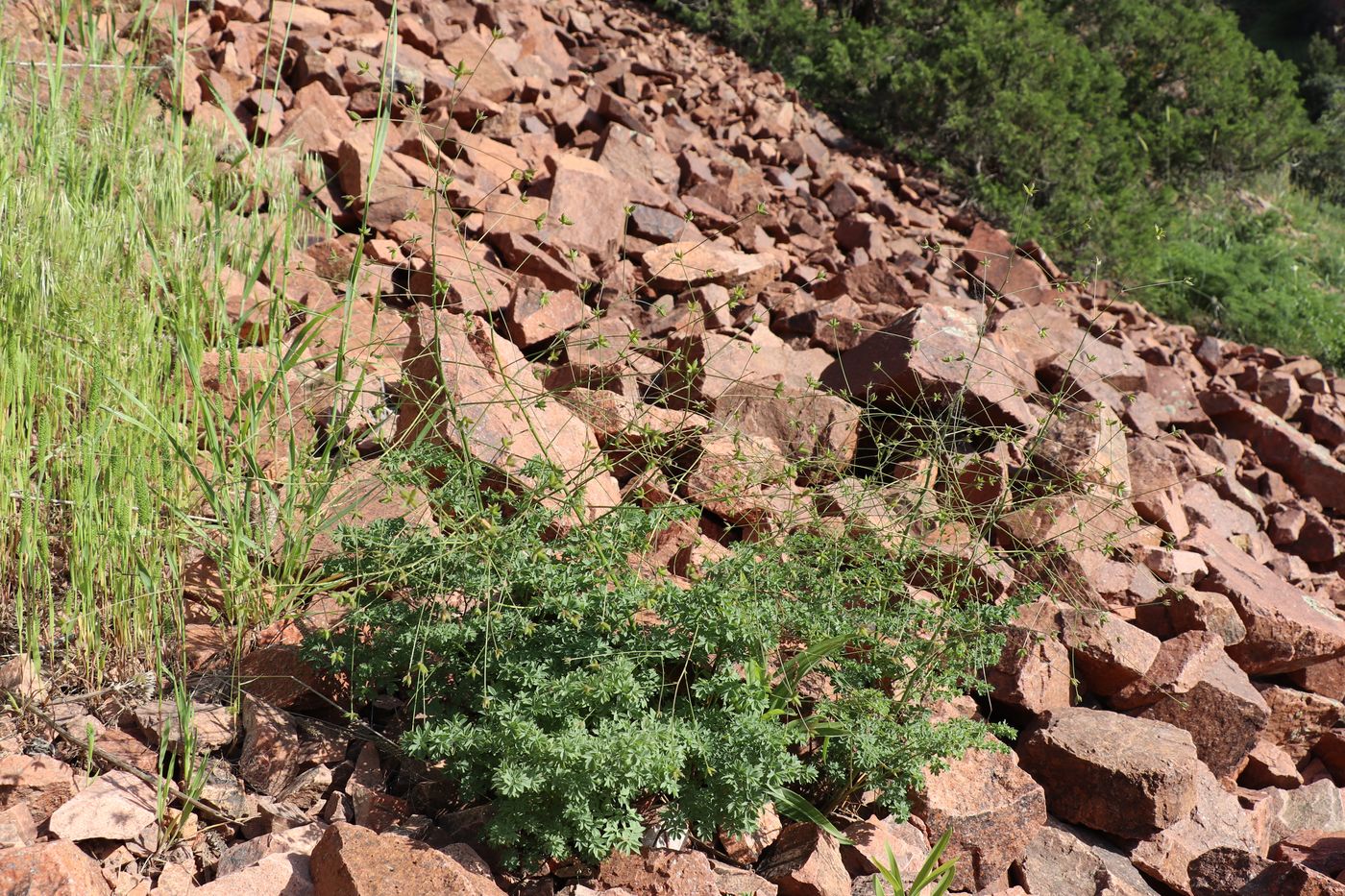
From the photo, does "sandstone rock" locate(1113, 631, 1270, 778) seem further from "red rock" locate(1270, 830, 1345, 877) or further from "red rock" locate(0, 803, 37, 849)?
"red rock" locate(0, 803, 37, 849)

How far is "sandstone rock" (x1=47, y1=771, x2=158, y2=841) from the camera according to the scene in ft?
6.65

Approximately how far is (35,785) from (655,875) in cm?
121

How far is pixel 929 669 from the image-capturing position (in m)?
2.52

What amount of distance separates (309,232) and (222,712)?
7.58 feet

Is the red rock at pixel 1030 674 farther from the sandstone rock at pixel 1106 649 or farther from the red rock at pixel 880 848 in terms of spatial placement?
the red rock at pixel 880 848

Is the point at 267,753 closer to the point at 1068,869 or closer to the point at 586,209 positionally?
the point at 1068,869

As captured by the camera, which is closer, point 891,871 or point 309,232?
point 891,871

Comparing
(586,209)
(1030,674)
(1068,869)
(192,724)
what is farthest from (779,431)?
(192,724)

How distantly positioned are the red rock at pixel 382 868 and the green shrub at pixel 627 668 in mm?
112

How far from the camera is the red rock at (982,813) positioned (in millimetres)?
2541

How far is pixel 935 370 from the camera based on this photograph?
376 centimetres

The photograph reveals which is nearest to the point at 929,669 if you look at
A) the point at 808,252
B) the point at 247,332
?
the point at 247,332

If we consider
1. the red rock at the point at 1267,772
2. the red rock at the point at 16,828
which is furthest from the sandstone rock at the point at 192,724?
the red rock at the point at 1267,772

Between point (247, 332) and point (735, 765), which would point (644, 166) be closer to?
point (247, 332)
